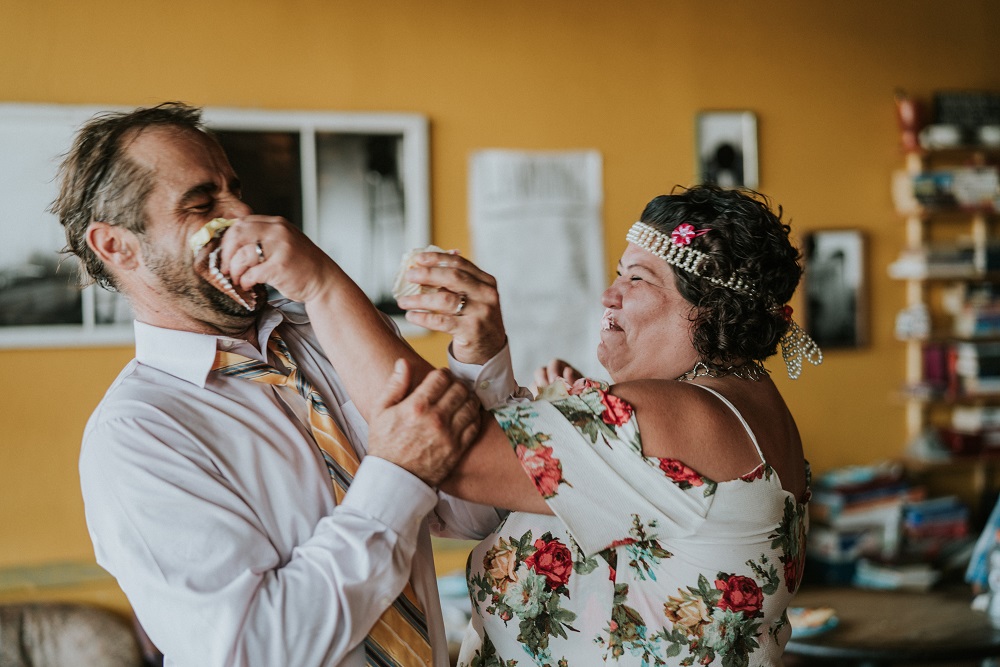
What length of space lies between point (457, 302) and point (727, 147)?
358cm

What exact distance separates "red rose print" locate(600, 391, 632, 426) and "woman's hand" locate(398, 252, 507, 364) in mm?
227

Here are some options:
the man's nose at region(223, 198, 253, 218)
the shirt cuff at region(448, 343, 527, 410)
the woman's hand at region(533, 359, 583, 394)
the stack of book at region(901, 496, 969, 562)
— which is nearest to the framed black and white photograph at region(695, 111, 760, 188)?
the stack of book at region(901, 496, 969, 562)

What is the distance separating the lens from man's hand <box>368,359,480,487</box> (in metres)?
1.28

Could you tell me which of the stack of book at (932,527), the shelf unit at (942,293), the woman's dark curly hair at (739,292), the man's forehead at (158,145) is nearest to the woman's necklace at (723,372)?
Result: the woman's dark curly hair at (739,292)

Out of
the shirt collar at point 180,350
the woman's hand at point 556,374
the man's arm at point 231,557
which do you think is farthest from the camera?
the woman's hand at point 556,374

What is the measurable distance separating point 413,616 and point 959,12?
504cm

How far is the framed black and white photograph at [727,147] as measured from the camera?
15.1 feet

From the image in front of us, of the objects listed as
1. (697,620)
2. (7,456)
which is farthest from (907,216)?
(7,456)

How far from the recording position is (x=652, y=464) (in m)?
1.35

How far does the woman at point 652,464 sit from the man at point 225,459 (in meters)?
0.10

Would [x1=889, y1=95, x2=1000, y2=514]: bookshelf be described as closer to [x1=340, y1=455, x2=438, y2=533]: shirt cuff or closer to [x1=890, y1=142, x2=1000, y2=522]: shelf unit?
[x1=890, y1=142, x2=1000, y2=522]: shelf unit

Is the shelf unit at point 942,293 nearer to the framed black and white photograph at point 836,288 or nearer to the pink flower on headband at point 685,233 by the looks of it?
the framed black and white photograph at point 836,288

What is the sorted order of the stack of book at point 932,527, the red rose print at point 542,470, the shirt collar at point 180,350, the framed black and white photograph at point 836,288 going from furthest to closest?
the framed black and white photograph at point 836,288, the stack of book at point 932,527, the shirt collar at point 180,350, the red rose print at point 542,470

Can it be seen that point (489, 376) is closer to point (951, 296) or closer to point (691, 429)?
point (691, 429)
